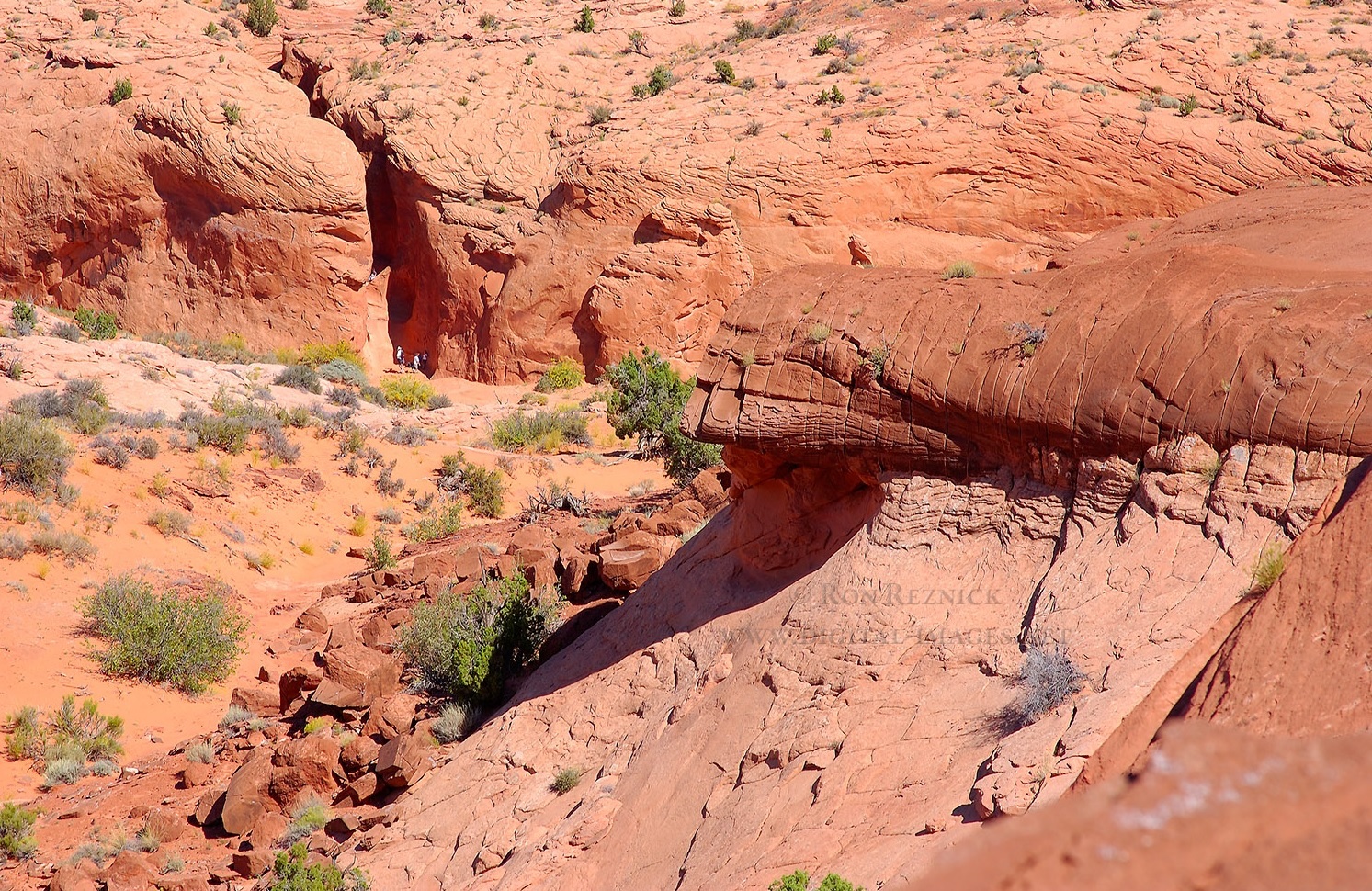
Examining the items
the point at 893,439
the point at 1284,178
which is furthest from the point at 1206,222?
the point at 893,439

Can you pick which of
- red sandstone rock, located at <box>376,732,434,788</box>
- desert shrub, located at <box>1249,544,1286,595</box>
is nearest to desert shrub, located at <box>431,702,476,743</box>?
red sandstone rock, located at <box>376,732,434,788</box>

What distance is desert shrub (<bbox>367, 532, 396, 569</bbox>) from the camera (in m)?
15.8

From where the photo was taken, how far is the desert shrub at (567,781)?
303 inches

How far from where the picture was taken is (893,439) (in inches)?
269

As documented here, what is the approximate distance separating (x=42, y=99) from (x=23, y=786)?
22961 mm

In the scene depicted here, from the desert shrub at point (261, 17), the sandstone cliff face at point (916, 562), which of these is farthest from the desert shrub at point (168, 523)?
the desert shrub at point (261, 17)

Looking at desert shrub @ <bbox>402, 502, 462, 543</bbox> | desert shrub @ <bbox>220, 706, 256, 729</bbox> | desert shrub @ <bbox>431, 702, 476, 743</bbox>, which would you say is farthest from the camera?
desert shrub @ <bbox>402, 502, 462, 543</bbox>

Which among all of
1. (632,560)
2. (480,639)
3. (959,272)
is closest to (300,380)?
(632,560)

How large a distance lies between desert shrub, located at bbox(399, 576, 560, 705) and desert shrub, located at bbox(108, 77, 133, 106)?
21352 millimetres

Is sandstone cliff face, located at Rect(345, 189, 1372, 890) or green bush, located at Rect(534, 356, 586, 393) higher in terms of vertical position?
sandstone cliff face, located at Rect(345, 189, 1372, 890)

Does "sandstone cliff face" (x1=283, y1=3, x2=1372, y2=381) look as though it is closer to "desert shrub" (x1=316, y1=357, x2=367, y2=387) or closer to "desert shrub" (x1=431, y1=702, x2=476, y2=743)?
"desert shrub" (x1=316, y1=357, x2=367, y2=387)

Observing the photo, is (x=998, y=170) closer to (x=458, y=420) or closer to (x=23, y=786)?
(x=458, y=420)

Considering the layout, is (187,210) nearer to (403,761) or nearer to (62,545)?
(62,545)

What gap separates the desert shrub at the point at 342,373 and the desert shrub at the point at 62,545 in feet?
31.4
